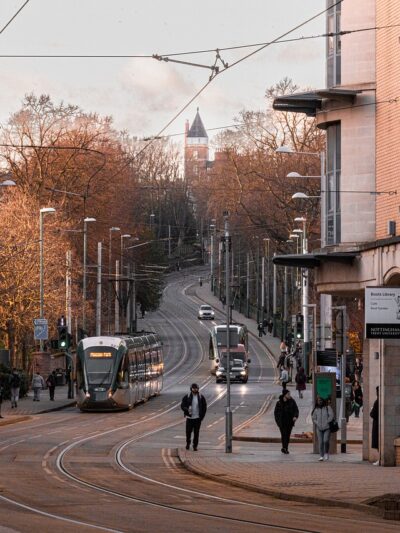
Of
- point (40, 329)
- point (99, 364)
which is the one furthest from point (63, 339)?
point (40, 329)

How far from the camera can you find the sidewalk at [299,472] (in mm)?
22172

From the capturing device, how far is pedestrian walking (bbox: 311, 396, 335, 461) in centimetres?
3116

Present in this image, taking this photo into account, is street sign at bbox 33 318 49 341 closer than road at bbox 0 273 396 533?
No

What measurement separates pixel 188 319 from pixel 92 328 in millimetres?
38356

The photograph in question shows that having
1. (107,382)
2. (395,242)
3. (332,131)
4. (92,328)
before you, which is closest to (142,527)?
(395,242)

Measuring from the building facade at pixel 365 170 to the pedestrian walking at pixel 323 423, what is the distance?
0.84 meters

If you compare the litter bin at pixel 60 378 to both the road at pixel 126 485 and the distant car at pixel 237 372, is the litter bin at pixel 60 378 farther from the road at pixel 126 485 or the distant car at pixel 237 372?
the road at pixel 126 485

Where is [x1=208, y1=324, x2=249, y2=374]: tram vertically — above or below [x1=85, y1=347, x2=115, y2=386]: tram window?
above

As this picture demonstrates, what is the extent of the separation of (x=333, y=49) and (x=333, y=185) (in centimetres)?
317

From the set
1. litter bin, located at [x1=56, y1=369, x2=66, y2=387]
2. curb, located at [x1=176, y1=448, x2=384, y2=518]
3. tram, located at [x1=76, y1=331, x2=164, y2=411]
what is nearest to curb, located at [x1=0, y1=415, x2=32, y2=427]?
tram, located at [x1=76, y1=331, x2=164, y2=411]

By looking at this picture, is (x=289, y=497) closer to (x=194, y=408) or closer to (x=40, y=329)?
(x=194, y=408)

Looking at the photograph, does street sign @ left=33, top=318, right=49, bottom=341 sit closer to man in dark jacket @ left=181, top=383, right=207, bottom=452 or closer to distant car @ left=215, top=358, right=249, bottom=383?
distant car @ left=215, top=358, right=249, bottom=383

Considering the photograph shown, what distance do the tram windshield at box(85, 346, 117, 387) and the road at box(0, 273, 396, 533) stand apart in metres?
1.44

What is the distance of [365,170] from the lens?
3108cm
